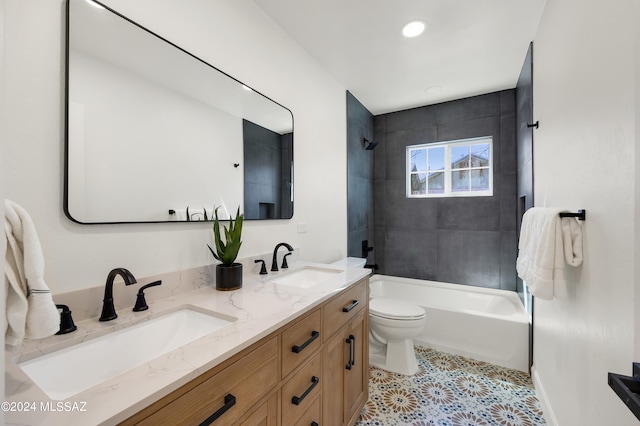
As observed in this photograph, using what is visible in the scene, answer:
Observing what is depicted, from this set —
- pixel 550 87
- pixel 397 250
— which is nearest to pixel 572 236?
pixel 550 87

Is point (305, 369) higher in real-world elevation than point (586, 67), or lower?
lower

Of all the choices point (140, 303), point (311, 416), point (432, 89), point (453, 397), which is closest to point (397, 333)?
point (453, 397)

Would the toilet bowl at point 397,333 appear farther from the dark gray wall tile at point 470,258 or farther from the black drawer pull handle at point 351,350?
the dark gray wall tile at point 470,258

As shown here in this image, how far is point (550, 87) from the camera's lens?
59.7 inches

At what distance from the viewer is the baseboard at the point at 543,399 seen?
1486 millimetres

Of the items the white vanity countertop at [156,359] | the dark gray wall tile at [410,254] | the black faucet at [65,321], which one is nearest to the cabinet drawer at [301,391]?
the white vanity countertop at [156,359]

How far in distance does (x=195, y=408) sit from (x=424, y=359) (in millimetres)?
2204

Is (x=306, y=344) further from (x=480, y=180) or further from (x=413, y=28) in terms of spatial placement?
(x=480, y=180)

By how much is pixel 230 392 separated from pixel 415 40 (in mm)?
2341

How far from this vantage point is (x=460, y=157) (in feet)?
10.2

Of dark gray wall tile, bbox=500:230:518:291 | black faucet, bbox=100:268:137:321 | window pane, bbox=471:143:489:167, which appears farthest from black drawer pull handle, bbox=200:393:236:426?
window pane, bbox=471:143:489:167

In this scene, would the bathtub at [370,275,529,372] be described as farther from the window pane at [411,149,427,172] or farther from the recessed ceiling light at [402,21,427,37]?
the recessed ceiling light at [402,21,427,37]

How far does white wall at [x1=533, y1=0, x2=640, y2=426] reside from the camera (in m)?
0.76

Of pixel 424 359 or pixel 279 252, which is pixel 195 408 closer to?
pixel 279 252
